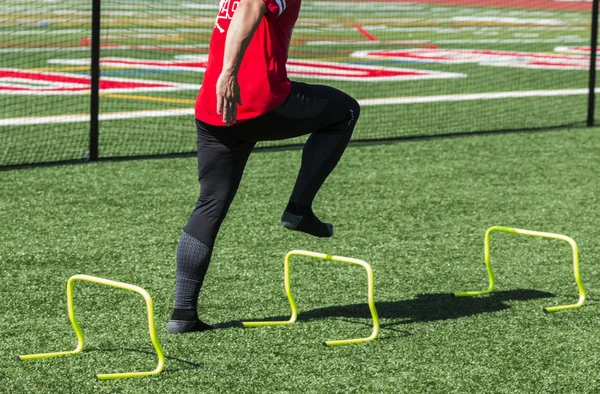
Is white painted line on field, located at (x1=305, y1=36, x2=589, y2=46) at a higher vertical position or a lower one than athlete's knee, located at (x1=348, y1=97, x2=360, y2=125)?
lower

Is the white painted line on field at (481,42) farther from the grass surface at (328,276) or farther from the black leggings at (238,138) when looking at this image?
the black leggings at (238,138)

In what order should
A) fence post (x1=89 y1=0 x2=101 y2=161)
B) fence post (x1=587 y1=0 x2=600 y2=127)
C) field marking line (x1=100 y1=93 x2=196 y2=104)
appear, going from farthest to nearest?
field marking line (x1=100 y1=93 x2=196 y2=104) < fence post (x1=587 y1=0 x2=600 y2=127) < fence post (x1=89 y1=0 x2=101 y2=161)

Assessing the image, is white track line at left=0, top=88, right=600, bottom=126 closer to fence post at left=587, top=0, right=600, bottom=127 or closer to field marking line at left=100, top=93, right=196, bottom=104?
field marking line at left=100, top=93, right=196, bottom=104

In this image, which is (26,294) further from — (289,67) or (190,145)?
(289,67)

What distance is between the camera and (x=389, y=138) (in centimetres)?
1223

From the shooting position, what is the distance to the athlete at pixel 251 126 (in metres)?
5.23

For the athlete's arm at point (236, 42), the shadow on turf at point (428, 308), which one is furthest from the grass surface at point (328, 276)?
the athlete's arm at point (236, 42)

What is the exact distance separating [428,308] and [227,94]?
184 centimetres

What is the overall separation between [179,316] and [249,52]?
4.35 feet

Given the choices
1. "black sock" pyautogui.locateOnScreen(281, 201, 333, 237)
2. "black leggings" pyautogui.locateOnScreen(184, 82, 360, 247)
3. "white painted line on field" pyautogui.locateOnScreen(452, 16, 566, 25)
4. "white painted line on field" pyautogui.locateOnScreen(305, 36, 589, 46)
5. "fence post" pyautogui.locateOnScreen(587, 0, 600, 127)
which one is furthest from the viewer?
"white painted line on field" pyautogui.locateOnScreen(452, 16, 566, 25)

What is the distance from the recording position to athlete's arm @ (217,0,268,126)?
15.9 feet

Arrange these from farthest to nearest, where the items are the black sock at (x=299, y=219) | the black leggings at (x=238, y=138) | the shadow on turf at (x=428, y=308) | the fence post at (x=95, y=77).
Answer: the fence post at (x=95, y=77) → the shadow on turf at (x=428, y=308) → the black sock at (x=299, y=219) → the black leggings at (x=238, y=138)

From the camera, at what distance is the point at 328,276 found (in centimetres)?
670

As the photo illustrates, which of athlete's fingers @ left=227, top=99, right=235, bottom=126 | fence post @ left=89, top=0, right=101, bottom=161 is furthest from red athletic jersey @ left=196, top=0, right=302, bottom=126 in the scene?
fence post @ left=89, top=0, right=101, bottom=161
